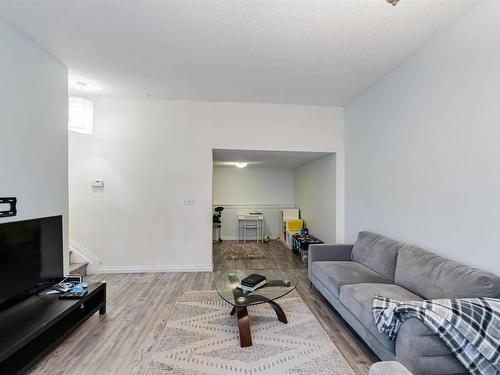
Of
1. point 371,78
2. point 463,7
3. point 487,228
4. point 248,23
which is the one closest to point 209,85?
point 248,23

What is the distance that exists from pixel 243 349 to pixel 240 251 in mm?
3535

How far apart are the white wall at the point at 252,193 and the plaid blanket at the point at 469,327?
5.80 meters

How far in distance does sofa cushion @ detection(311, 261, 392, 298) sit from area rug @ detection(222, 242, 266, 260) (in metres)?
2.13

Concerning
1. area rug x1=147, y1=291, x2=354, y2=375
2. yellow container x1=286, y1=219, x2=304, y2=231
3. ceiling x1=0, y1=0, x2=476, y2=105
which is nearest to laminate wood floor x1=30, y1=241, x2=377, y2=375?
area rug x1=147, y1=291, x2=354, y2=375

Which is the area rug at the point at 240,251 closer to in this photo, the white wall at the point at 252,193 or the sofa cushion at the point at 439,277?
the white wall at the point at 252,193

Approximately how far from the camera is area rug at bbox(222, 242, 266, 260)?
525 centimetres

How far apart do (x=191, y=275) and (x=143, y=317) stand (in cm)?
138

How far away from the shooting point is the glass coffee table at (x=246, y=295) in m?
2.26

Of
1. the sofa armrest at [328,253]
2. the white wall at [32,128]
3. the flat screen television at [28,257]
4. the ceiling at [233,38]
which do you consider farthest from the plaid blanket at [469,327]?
the white wall at [32,128]

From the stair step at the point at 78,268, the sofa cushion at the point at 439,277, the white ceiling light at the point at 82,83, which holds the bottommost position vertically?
the stair step at the point at 78,268

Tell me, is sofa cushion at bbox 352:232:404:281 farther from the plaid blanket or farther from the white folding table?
the white folding table

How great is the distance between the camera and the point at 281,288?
264cm

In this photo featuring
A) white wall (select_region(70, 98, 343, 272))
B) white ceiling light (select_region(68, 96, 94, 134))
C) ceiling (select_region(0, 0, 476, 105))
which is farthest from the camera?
white wall (select_region(70, 98, 343, 272))

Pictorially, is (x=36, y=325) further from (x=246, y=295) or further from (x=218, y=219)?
(x=218, y=219)
